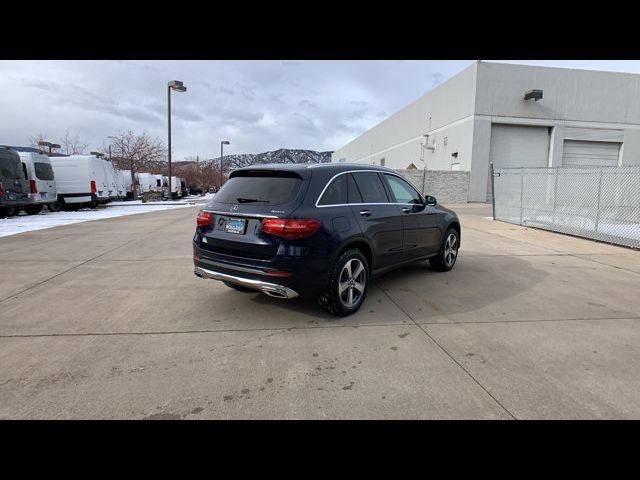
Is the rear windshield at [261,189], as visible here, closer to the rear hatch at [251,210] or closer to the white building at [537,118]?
the rear hatch at [251,210]

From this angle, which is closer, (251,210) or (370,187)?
(251,210)

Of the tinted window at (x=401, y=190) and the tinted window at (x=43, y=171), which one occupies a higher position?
the tinted window at (x=43, y=171)

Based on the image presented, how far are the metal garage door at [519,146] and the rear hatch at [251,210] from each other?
2532cm

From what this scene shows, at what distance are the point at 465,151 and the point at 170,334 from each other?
26269mm

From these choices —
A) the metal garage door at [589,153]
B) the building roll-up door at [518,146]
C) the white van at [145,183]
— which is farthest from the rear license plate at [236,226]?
the white van at [145,183]

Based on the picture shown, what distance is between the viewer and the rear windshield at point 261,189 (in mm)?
4184

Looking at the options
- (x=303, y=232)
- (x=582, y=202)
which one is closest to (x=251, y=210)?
(x=303, y=232)

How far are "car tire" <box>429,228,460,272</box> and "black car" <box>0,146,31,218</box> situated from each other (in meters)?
15.7

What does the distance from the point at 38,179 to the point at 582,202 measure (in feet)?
67.2

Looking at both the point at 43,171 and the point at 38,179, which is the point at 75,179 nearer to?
the point at 43,171

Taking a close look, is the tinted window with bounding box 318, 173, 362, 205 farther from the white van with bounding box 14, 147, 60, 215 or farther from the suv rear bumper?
the white van with bounding box 14, 147, 60, 215

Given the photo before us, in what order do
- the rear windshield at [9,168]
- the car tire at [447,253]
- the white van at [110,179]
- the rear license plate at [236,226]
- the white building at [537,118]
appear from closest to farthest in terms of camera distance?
the rear license plate at [236,226] → the car tire at [447,253] → the rear windshield at [9,168] → the white van at [110,179] → the white building at [537,118]

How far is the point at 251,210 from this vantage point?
163 inches

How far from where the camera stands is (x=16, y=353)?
139 inches
